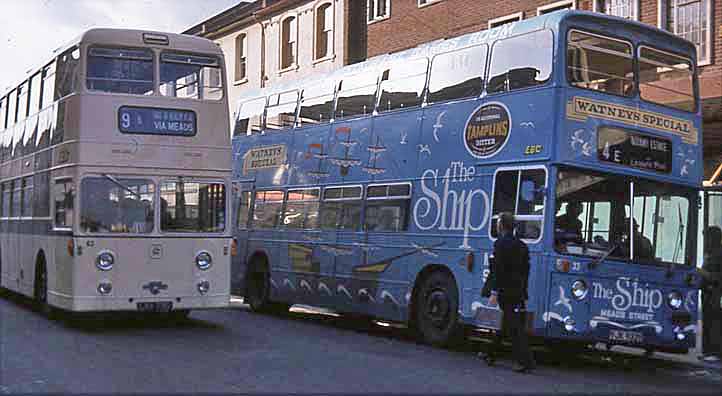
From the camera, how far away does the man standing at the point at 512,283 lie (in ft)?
37.4

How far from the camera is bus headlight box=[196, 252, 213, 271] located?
48.6 feet

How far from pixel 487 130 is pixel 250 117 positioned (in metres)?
8.26

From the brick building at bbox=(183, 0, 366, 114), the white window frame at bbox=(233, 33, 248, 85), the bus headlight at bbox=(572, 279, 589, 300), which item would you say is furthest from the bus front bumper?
the white window frame at bbox=(233, 33, 248, 85)

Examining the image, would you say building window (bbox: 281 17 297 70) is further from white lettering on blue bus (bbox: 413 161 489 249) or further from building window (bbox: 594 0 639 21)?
white lettering on blue bus (bbox: 413 161 489 249)

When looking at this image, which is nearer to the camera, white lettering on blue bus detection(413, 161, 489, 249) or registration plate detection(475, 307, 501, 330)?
registration plate detection(475, 307, 501, 330)

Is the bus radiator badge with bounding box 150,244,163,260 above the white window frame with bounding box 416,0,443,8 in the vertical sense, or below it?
below

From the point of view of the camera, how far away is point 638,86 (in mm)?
12820

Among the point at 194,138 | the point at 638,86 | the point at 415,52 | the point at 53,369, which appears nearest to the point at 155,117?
the point at 194,138

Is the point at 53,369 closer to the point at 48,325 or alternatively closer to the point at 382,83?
the point at 48,325

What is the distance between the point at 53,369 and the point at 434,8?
19.5m

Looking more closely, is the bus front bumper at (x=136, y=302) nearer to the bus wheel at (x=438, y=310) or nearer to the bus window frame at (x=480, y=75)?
the bus wheel at (x=438, y=310)

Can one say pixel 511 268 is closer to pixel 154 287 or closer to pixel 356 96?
pixel 154 287

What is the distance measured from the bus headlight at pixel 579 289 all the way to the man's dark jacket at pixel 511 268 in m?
0.79

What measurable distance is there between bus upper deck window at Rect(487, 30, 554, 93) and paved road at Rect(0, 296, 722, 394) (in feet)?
11.6
